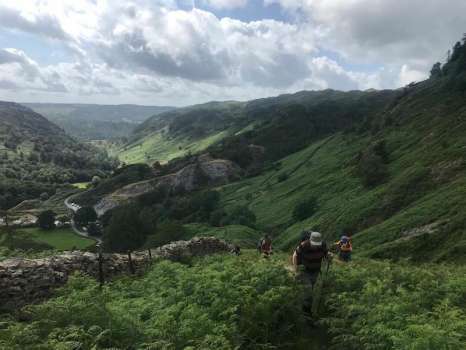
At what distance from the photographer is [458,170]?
71.2 metres

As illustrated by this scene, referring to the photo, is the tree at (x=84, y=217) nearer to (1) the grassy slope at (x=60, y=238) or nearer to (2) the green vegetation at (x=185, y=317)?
(1) the grassy slope at (x=60, y=238)

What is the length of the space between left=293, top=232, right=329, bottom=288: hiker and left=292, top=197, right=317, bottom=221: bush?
93012 millimetres

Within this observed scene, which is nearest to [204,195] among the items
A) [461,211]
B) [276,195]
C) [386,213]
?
[276,195]

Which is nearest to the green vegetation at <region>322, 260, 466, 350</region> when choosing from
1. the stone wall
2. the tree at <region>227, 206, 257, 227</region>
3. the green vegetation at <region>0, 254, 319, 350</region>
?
the green vegetation at <region>0, 254, 319, 350</region>

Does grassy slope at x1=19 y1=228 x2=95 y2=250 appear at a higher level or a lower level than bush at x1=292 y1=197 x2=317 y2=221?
lower

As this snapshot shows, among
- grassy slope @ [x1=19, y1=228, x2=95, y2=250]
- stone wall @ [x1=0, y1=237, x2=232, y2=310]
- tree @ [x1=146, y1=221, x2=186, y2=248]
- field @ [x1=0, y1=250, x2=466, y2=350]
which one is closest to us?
field @ [x1=0, y1=250, x2=466, y2=350]

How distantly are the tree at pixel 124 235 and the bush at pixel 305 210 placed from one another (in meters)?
43.2

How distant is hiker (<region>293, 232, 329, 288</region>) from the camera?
16.0 meters

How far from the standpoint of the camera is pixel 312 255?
52.7 ft

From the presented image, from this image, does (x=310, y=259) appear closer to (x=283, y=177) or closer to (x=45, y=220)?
(x=283, y=177)

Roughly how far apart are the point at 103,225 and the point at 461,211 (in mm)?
145047

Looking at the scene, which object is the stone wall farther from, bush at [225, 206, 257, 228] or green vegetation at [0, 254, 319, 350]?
bush at [225, 206, 257, 228]

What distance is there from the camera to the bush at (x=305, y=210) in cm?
10894

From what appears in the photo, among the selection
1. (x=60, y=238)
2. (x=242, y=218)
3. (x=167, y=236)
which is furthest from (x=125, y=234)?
(x=60, y=238)
